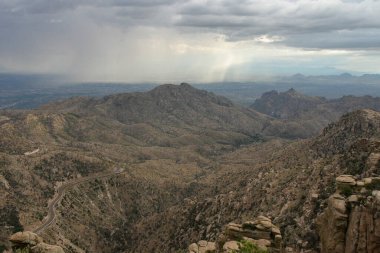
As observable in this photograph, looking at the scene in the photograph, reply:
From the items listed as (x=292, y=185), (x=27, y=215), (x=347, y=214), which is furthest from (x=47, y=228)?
(x=347, y=214)

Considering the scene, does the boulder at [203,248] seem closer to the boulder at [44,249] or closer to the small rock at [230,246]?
the small rock at [230,246]

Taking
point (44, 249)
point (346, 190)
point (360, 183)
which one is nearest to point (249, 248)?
point (346, 190)

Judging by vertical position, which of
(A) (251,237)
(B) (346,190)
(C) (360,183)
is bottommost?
(A) (251,237)

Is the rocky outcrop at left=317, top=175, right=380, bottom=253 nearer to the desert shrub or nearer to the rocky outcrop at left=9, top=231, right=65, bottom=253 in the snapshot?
the desert shrub

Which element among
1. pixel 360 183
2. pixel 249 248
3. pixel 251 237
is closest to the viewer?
pixel 249 248

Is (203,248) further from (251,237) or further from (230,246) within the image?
(230,246)

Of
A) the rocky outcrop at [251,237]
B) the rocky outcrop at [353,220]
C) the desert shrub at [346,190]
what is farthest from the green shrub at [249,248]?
the desert shrub at [346,190]

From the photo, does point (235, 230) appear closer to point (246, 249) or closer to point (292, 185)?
point (246, 249)

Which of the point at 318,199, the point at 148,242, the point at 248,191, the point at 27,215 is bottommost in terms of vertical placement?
the point at 148,242
